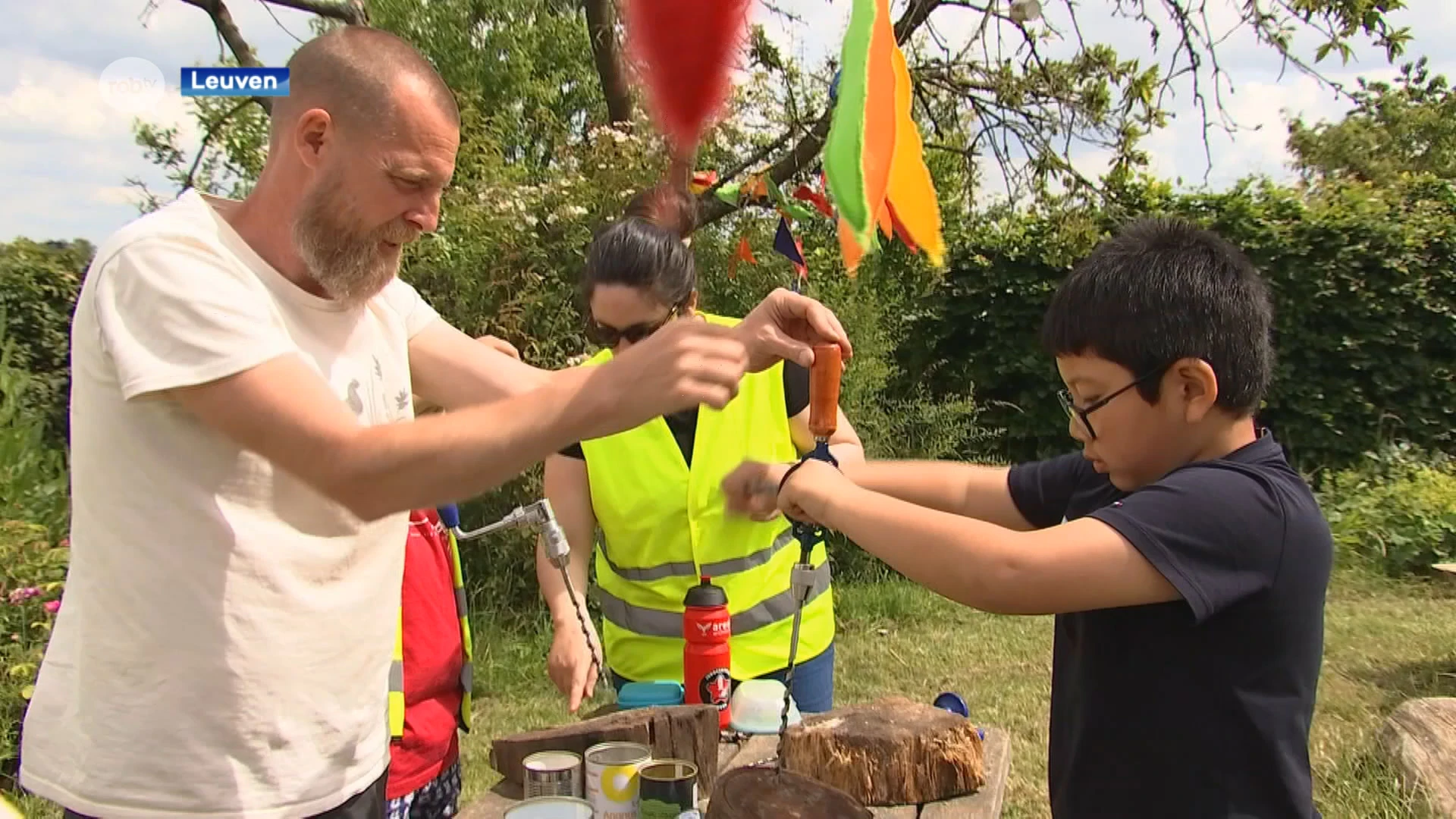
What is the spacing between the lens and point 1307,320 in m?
8.57

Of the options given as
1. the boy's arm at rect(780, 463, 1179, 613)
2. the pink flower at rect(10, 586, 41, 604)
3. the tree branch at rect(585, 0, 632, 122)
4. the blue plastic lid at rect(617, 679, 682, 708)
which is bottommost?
the blue plastic lid at rect(617, 679, 682, 708)

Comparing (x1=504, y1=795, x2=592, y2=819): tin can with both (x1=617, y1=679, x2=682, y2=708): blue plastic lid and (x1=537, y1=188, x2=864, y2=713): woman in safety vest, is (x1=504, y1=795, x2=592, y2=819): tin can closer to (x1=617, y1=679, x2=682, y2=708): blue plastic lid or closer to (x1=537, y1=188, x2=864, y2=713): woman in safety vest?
(x1=617, y1=679, x2=682, y2=708): blue plastic lid

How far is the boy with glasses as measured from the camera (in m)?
1.51

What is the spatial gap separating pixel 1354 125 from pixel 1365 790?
28.3 m

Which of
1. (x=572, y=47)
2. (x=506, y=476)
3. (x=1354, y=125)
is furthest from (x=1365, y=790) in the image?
(x=1354, y=125)

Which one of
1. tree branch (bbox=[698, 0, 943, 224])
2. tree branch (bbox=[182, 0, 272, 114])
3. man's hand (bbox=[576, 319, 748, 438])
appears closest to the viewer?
man's hand (bbox=[576, 319, 748, 438])

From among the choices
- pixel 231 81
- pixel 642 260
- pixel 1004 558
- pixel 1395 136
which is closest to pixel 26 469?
pixel 231 81

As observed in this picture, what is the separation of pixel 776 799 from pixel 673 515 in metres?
0.87

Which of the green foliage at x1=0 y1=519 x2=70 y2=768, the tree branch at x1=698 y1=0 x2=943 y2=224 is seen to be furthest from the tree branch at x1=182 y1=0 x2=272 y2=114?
the tree branch at x1=698 y1=0 x2=943 y2=224

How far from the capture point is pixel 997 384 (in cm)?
866

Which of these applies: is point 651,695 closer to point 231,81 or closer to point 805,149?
point 231,81

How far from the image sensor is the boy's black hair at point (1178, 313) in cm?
161

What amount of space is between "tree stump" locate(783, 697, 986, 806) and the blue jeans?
17.9 inches

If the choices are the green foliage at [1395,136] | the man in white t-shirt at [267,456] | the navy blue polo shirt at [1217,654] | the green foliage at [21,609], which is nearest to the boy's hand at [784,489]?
the man in white t-shirt at [267,456]
